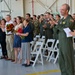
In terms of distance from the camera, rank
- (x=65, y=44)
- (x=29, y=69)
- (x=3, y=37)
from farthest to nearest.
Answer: (x=3, y=37), (x=29, y=69), (x=65, y=44)

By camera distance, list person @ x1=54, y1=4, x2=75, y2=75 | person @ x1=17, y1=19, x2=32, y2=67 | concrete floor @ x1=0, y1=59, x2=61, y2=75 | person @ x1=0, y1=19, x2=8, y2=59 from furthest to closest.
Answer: person @ x1=0, y1=19, x2=8, y2=59, person @ x1=17, y1=19, x2=32, y2=67, concrete floor @ x1=0, y1=59, x2=61, y2=75, person @ x1=54, y1=4, x2=75, y2=75

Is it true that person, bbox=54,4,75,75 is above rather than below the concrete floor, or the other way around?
above

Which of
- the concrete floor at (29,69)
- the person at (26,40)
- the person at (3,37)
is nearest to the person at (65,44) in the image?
the concrete floor at (29,69)

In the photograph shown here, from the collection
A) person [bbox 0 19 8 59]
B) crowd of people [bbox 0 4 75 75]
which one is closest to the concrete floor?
crowd of people [bbox 0 4 75 75]

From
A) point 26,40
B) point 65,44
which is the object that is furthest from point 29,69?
point 65,44

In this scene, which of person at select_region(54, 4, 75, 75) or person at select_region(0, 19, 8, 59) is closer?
A: person at select_region(54, 4, 75, 75)

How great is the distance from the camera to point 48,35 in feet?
28.9

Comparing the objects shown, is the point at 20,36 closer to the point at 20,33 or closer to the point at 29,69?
the point at 20,33

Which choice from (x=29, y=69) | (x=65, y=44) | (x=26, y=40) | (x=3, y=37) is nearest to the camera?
(x=65, y=44)

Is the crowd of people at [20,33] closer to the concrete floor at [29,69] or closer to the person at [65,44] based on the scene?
the concrete floor at [29,69]

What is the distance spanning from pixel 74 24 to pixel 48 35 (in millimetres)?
4261

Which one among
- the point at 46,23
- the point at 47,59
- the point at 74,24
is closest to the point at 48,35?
the point at 46,23

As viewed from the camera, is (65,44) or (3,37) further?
(3,37)

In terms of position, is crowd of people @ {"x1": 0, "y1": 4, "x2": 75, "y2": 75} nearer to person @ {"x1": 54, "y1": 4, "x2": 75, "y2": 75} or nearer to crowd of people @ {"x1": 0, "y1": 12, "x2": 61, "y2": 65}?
crowd of people @ {"x1": 0, "y1": 12, "x2": 61, "y2": 65}
